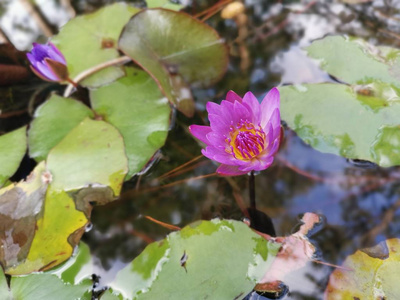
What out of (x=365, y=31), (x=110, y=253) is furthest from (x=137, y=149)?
(x=365, y=31)

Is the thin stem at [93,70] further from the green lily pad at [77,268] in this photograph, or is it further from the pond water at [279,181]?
the green lily pad at [77,268]

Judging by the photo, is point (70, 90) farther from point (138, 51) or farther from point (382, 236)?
point (382, 236)

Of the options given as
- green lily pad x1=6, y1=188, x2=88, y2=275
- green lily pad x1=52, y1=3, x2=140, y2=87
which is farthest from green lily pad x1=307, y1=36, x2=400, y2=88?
green lily pad x1=6, y1=188, x2=88, y2=275

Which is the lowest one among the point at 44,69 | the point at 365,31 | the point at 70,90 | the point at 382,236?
the point at 382,236

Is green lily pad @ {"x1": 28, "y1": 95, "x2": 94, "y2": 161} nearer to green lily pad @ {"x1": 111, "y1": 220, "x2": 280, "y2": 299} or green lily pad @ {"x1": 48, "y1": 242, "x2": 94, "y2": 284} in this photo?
green lily pad @ {"x1": 48, "y1": 242, "x2": 94, "y2": 284}

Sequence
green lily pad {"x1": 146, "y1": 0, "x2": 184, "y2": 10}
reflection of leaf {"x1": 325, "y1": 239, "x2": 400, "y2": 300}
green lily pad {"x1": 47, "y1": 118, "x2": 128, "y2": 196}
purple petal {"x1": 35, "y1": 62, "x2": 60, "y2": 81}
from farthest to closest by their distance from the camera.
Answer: green lily pad {"x1": 146, "y1": 0, "x2": 184, "y2": 10}, purple petal {"x1": 35, "y1": 62, "x2": 60, "y2": 81}, green lily pad {"x1": 47, "y1": 118, "x2": 128, "y2": 196}, reflection of leaf {"x1": 325, "y1": 239, "x2": 400, "y2": 300}

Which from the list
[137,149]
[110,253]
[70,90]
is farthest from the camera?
[70,90]
